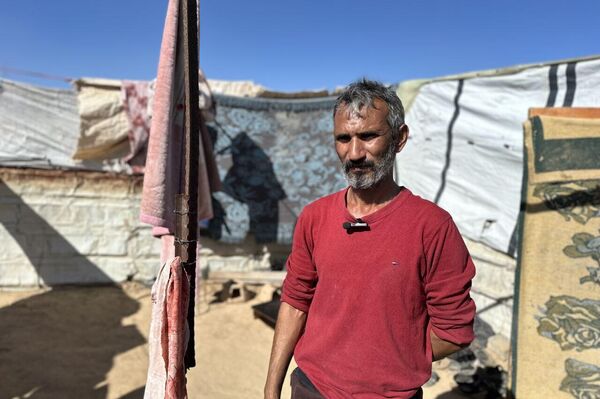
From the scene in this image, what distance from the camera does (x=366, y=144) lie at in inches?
53.4

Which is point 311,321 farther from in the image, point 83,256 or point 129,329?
point 83,256

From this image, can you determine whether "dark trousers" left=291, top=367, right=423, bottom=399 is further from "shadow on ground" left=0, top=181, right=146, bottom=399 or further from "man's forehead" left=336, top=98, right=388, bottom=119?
"shadow on ground" left=0, top=181, right=146, bottom=399

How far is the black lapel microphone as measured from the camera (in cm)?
135

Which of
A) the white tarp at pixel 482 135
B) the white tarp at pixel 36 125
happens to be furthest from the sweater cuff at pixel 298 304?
the white tarp at pixel 36 125

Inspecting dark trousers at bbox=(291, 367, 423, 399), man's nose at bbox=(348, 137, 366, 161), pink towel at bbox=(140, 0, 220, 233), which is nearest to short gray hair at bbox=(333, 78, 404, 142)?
man's nose at bbox=(348, 137, 366, 161)

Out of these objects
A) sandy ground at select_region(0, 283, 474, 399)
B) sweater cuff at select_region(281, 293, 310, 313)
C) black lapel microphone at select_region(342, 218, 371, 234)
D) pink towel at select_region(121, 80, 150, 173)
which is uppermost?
pink towel at select_region(121, 80, 150, 173)

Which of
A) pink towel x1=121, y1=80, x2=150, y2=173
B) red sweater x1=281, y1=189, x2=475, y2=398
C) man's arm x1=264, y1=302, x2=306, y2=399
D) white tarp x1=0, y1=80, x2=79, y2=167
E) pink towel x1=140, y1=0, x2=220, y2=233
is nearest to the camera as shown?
red sweater x1=281, y1=189, x2=475, y2=398

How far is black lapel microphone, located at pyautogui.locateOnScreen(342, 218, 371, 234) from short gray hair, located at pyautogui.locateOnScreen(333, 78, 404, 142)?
1.04ft

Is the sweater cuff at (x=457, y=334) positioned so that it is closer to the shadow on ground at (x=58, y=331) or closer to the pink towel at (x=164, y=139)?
the pink towel at (x=164, y=139)

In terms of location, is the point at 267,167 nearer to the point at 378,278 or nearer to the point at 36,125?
the point at 36,125

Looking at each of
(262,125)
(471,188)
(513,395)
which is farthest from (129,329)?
(471,188)

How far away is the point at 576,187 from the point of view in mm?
2590

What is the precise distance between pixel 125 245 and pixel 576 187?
→ 17.6ft

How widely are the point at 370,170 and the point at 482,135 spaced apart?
3120 mm
